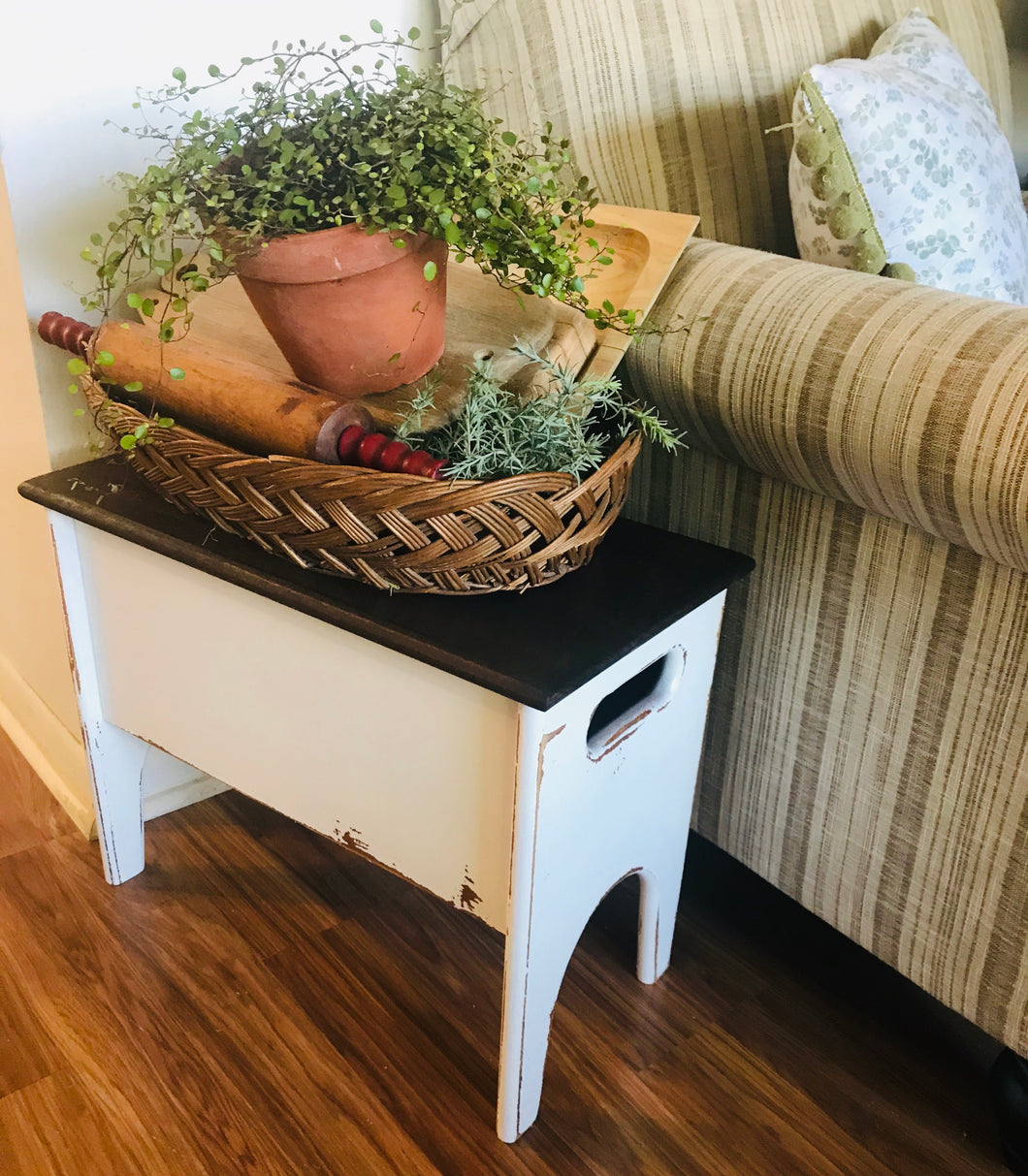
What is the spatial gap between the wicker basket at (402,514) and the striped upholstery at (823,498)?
16cm

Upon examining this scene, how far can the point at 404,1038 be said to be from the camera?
995 millimetres

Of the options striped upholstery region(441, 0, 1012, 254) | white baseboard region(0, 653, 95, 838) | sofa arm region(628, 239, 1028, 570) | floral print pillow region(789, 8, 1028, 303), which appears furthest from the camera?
white baseboard region(0, 653, 95, 838)

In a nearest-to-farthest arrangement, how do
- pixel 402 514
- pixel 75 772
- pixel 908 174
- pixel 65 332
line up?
pixel 402 514, pixel 65 332, pixel 908 174, pixel 75 772

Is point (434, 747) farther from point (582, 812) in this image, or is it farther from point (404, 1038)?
point (404, 1038)

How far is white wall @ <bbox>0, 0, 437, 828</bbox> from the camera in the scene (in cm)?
95

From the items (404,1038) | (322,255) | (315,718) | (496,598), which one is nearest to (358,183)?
(322,255)

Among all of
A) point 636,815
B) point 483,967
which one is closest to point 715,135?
point 636,815

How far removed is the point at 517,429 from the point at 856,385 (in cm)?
26

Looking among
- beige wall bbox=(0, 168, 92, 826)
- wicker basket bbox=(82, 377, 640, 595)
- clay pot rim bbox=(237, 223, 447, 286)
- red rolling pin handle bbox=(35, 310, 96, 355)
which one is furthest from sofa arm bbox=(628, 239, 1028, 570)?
beige wall bbox=(0, 168, 92, 826)

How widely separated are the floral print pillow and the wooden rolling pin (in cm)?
52

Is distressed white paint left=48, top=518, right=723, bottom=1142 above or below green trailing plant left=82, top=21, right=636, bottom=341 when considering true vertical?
below

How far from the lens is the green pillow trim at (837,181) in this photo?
970mm

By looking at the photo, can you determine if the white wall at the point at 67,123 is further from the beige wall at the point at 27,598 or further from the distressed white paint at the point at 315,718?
the distressed white paint at the point at 315,718

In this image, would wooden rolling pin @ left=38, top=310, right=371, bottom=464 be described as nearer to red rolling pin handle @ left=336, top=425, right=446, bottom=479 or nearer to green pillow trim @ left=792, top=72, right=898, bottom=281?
red rolling pin handle @ left=336, top=425, right=446, bottom=479
